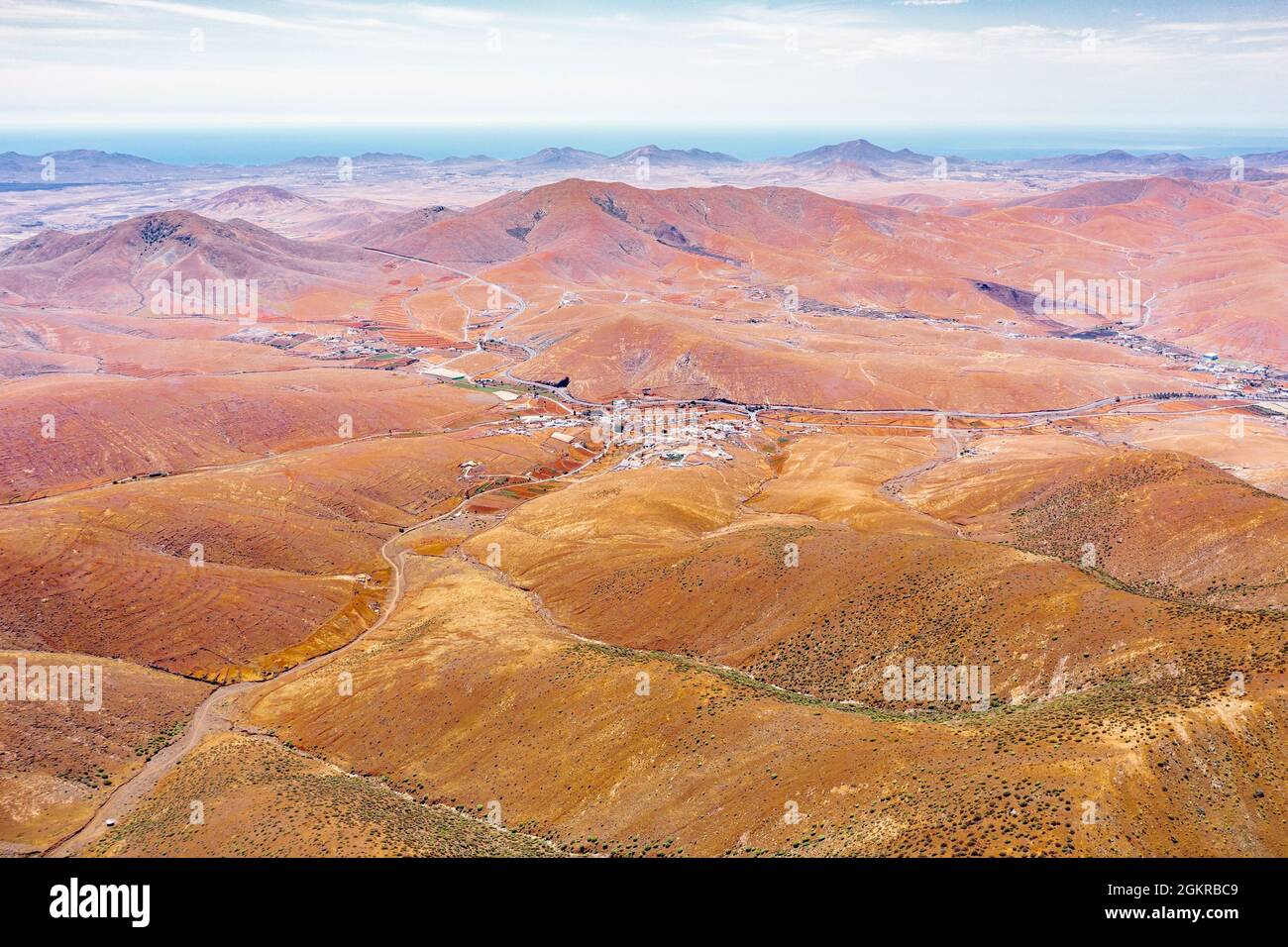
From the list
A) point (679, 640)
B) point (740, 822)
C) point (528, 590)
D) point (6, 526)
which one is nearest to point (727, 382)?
point (528, 590)

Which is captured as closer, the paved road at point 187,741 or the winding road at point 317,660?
the paved road at point 187,741

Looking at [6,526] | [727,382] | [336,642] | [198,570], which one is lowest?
[336,642]

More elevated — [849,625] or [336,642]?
[849,625]

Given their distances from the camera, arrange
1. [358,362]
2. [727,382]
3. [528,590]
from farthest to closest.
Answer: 1. [358,362]
2. [727,382]
3. [528,590]

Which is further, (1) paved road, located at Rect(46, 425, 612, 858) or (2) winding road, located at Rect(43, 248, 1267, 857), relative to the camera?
(2) winding road, located at Rect(43, 248, 1267, 857)

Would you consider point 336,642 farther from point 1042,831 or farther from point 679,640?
point 1042,831

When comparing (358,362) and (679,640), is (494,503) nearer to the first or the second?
(679,640)

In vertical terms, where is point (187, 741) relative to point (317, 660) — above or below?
below

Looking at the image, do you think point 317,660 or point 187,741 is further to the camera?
point 317,660

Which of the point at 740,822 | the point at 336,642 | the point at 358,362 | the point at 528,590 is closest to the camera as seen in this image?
the point at 740,822

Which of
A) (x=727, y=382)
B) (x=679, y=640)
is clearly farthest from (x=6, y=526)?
(x=727, y=382)
